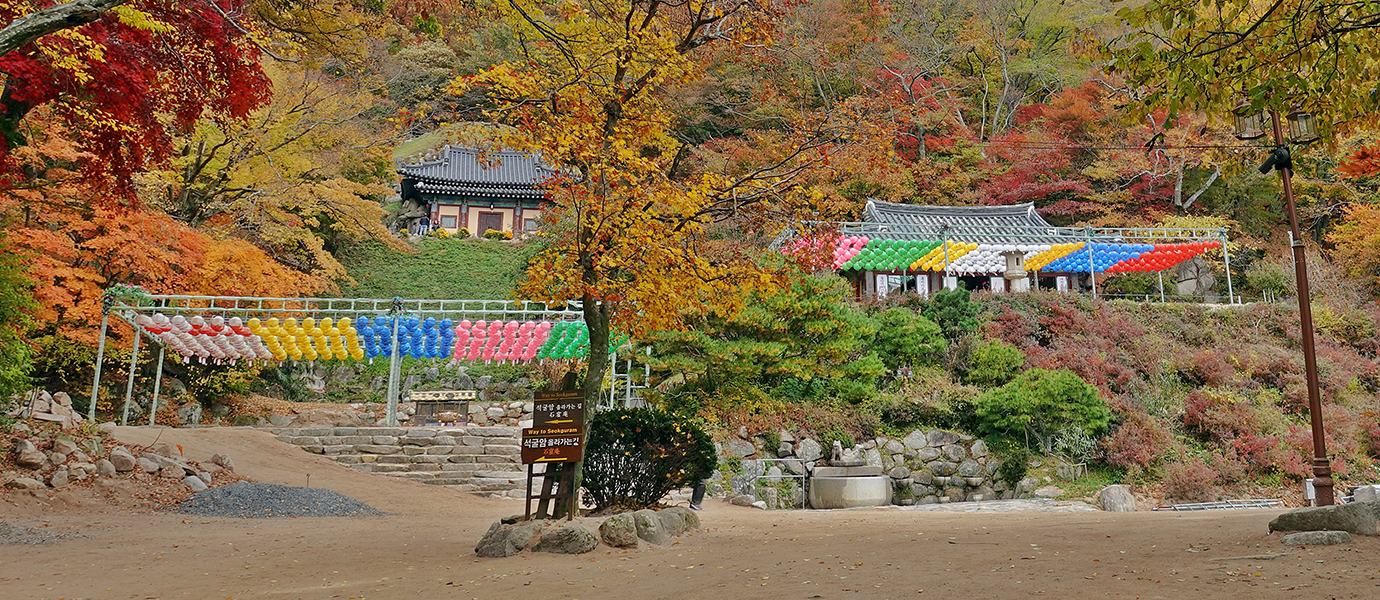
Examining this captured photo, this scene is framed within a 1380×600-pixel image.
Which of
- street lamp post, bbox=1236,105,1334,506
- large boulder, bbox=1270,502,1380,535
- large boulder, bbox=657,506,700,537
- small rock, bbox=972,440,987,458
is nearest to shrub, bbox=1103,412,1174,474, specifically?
small rock, bbox=972,440,987,458

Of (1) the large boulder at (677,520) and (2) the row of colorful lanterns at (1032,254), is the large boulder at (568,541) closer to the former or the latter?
(1) the large boulder at (677,520)

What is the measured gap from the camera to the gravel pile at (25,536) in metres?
6.93

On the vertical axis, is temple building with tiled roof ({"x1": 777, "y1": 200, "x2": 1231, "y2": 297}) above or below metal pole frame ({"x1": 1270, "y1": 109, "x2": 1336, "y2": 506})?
above

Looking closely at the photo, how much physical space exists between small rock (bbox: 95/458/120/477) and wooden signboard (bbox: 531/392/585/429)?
7269mm

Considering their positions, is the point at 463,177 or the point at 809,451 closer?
the point at 809,451

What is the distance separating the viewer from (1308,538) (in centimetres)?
479

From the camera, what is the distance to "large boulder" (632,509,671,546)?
633 cm

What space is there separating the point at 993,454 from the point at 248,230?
1678cm

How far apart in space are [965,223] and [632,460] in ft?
67.3

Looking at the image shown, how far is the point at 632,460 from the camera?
25.0ft

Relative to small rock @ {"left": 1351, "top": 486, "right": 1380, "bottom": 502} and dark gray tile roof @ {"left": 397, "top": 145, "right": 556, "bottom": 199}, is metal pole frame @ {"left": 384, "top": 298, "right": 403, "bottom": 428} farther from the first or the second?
dark gray tile roof @ {"left": 397, "top": 145, "right": 556, "bottom": 199}

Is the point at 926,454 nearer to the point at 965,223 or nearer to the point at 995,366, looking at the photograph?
the point at 995,366

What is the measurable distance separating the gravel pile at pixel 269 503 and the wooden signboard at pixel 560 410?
501 cm

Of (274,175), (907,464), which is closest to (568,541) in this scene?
(907,464)
